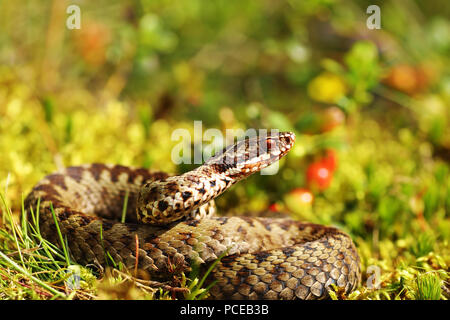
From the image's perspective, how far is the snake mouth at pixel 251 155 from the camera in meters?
3.62

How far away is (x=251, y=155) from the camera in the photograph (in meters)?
3.66

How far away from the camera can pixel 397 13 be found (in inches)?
374

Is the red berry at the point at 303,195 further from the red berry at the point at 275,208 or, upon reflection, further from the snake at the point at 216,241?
the snake at the point at 216,241

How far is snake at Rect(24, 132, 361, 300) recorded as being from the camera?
3139 millimetres

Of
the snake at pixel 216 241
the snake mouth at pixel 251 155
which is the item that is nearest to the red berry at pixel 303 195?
the snake at pixel 216 241

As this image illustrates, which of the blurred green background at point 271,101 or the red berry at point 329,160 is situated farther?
the red berry at point 329,160

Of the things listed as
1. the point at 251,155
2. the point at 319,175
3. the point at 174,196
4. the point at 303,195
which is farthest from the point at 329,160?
the point at 174,196

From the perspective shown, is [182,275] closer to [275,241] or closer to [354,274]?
[275,241]

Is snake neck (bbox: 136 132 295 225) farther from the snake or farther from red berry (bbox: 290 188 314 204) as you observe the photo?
red berry (bbox: 290 188 314 204)

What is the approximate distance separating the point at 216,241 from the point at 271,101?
17.8 feet

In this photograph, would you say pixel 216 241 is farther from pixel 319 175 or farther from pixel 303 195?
pixel 319 175

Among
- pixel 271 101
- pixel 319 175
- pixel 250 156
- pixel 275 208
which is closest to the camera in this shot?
pixel 250 156

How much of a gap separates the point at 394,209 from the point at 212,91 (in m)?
4.77

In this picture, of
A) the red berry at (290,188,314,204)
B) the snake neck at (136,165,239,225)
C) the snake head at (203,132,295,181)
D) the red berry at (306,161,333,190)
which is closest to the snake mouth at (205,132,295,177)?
the snake head at (203,132,295,181)
